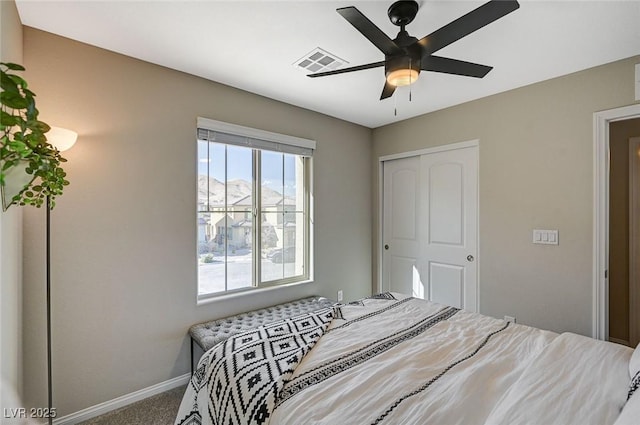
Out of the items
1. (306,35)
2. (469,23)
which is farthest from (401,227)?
(469,23)

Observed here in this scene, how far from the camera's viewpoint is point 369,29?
1.38m

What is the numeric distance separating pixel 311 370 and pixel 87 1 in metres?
2.27

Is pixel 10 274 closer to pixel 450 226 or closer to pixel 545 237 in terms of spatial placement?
pixel 450 226

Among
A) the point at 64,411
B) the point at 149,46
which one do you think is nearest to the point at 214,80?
the point at 149,46

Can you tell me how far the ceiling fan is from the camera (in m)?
1.30

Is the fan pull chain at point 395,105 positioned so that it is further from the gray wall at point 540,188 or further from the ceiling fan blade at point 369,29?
the ceiling fan blade at point 369,29

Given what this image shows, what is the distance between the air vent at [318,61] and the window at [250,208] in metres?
0.80

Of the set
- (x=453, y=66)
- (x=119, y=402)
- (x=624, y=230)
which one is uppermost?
(x=453, y=66)

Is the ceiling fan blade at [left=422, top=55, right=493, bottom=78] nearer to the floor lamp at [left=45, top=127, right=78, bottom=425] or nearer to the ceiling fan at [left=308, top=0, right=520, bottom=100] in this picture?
the ceiling fan at [left=308, top=0, right=520, bottom=100]

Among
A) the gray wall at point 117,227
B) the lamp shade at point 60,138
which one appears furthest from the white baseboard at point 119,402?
the lamp shade at point 60,138

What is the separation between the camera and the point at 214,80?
99.7 inches

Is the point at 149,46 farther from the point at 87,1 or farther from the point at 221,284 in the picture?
the point at 221,284

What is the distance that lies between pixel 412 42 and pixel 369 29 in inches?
11.2

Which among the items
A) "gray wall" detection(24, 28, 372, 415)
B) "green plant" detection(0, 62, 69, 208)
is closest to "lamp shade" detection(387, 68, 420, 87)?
"green plant" detection(0, 62, 69, 208)
